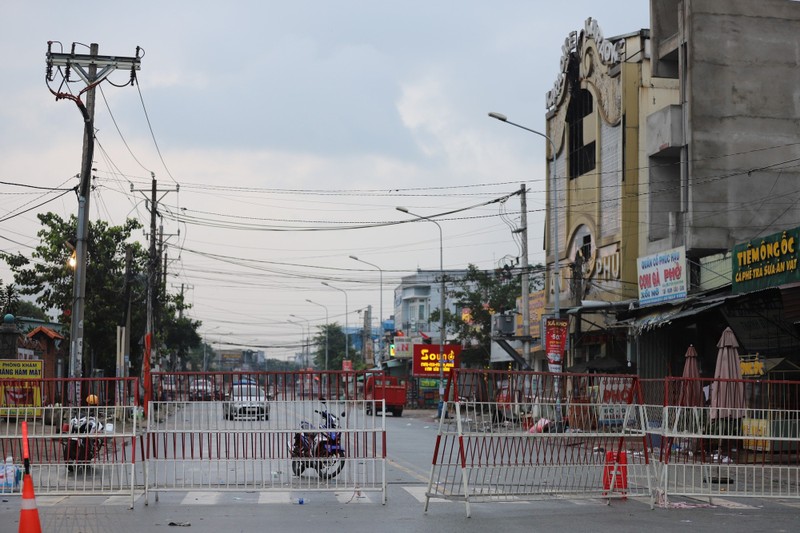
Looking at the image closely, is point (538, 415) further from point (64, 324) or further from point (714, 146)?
point (64, 324)

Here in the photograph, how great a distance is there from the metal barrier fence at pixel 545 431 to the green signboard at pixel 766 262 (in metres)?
10.0

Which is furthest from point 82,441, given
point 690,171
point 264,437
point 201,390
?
point 690,171

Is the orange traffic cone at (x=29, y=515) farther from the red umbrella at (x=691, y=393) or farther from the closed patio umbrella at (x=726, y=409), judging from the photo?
the closed patio umbrella at (x=726, y=409)

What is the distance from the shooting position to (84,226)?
2434 cm

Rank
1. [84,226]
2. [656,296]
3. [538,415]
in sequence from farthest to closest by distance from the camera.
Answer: [656,296]
[84,226]
[538,415]

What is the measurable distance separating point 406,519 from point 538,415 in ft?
8.11

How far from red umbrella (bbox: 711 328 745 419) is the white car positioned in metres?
6.18

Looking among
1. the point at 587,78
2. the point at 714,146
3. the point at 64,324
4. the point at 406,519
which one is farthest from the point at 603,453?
the point at 64,324

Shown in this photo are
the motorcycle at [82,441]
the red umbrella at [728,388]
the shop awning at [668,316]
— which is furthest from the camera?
the shop awning at [668,316]

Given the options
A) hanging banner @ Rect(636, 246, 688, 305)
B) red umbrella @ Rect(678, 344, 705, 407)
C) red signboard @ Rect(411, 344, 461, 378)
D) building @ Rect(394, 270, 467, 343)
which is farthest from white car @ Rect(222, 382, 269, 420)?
building @ Rect(394, 270, 467, 343)

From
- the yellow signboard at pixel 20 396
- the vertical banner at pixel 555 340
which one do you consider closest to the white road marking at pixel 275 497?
the yellow signboard at pixel 20 396

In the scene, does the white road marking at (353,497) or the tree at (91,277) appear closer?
the white road marking at (353,497)

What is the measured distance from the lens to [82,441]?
49.3 ft

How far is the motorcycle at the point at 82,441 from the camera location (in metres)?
13.8
